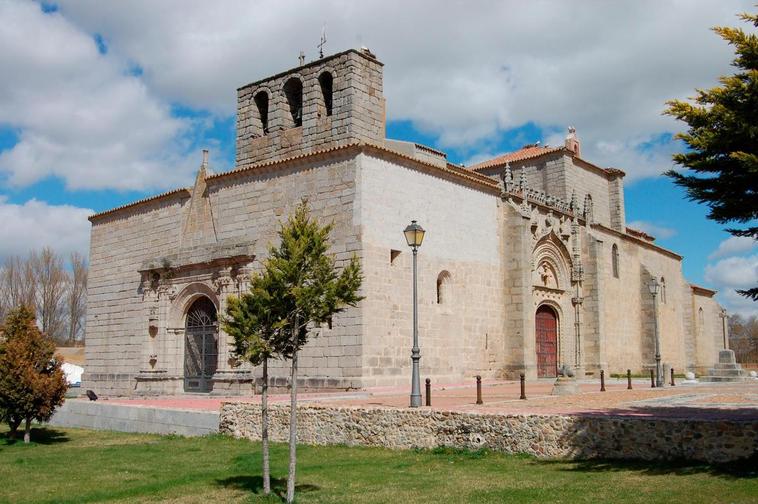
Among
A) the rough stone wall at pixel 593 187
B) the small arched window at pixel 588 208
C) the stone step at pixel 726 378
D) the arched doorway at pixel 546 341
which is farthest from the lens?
the rough stone wall at pixel 593 187

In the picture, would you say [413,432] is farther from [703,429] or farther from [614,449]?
[703,429]

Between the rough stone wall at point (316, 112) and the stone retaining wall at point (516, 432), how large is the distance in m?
10.5

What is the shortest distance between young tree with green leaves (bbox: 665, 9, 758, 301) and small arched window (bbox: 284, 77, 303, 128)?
16.2 meters

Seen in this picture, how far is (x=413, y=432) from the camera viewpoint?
11711 millimetres

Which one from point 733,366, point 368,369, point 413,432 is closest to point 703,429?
point 413,432

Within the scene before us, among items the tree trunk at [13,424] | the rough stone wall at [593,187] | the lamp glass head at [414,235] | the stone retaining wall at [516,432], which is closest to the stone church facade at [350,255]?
the rough stone wall at [593,187]

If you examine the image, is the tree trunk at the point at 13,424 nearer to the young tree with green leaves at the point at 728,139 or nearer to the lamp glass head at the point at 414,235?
the lamp glass head at the point at 414,235

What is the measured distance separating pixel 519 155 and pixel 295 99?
51.9ft

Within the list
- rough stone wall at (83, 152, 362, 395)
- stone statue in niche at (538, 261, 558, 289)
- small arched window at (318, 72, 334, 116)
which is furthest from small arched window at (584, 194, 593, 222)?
rough stone wall at (83, 152, 362, 395)

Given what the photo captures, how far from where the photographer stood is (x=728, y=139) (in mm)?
8414

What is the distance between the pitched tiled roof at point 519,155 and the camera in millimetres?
34562

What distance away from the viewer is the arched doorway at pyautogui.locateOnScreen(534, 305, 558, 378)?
26.7 metres

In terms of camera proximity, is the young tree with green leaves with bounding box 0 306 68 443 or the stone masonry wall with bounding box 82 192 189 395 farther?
the stone masonry wall with bounding box 82 192 189 395

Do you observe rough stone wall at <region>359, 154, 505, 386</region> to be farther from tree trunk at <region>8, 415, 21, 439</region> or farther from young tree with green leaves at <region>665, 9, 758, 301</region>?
young tree with green leaves at <region>665, 9, 758, 301</region>
